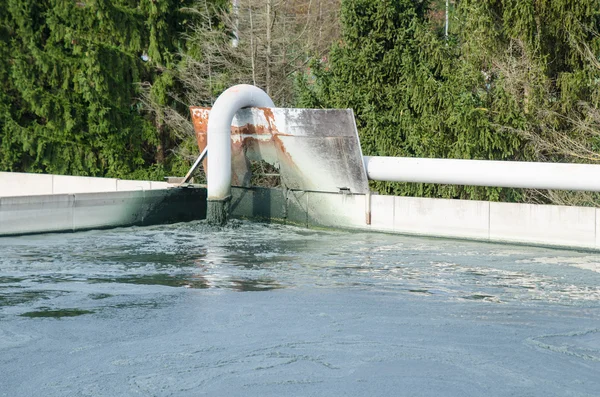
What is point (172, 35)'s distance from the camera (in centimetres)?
2242

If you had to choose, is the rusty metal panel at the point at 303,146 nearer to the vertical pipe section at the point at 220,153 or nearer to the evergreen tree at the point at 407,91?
the vertical pipe section at the point at 220,153

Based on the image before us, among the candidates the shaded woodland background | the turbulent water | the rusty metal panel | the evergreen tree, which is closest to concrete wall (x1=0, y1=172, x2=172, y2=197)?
the rusty metal panel

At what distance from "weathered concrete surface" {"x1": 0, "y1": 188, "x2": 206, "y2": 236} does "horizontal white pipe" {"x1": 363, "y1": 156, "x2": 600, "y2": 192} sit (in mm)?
3660

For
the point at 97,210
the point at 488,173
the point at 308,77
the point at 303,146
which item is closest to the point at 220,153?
the point at 303,146

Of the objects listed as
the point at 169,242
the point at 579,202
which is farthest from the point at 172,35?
the point at 579,202

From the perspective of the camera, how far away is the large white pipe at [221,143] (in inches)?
577

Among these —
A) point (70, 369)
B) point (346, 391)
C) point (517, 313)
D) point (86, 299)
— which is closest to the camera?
point (346, 391)

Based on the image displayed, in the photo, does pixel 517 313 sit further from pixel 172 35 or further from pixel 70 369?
pixel 172 35

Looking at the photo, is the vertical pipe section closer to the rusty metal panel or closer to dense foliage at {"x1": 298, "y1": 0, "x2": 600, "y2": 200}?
the rusty metal panel

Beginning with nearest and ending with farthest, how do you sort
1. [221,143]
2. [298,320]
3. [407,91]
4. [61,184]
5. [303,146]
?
[298,320] < [221,143] < [303,146] < [407,91] < [61,184]

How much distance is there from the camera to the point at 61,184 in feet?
62.6

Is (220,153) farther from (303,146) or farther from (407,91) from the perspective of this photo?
(407,91)

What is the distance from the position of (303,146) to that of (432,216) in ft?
8.65

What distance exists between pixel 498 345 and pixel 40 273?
5789mm
